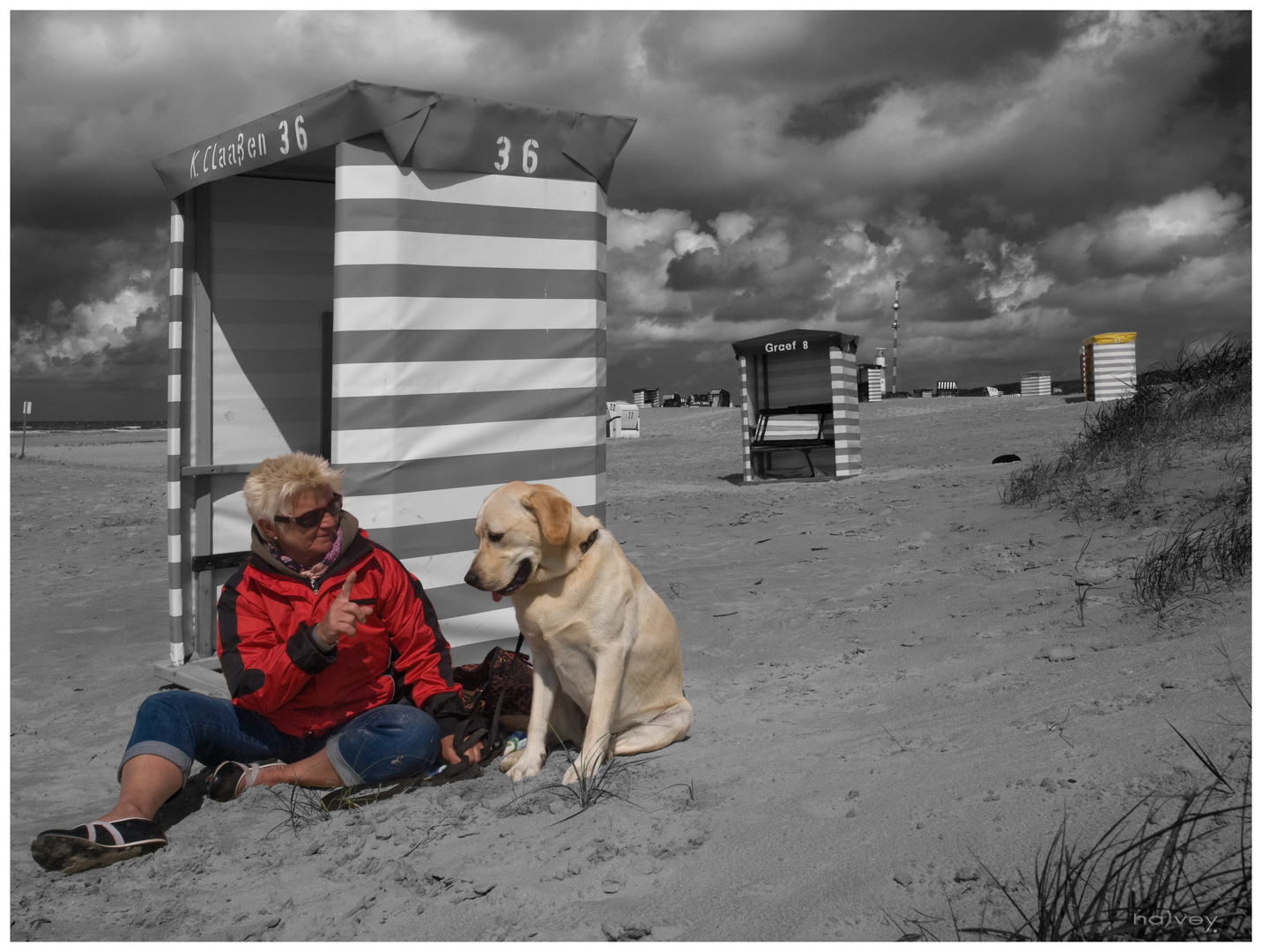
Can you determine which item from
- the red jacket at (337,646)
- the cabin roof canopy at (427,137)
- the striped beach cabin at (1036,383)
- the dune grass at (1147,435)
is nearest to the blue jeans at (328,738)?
the red jacket at (337,646)

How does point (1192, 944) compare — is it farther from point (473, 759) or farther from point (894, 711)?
point (473, 759)

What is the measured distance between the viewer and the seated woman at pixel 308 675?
329 centimetres

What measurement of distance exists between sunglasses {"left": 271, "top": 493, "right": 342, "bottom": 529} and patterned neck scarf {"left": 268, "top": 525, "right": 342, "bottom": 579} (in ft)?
0.25

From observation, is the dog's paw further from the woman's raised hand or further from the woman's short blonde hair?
the woman's short blonde hair

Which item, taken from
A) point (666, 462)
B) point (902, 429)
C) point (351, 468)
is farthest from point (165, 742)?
point (902, 429)

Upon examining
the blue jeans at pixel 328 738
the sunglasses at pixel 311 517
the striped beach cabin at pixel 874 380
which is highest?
the striped beach cabin at pixel 874 380

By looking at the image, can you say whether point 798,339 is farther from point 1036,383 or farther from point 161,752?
point 1036,383

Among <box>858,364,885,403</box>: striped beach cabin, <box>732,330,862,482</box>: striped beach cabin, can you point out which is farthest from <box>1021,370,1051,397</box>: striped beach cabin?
<box>732,330,862,482</box>: striped beach cabin

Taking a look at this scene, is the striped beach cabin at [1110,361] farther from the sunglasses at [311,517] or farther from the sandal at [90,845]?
the sandal at [90,845]

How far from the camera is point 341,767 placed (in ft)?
11.2

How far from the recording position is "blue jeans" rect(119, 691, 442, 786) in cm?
333

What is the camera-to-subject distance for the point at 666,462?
2136cm

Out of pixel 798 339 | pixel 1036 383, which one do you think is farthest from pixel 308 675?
pixel 1036 383

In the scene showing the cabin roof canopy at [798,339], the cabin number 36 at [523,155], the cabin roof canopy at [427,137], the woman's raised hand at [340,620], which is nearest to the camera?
the woman's raised hand at [340,620]
